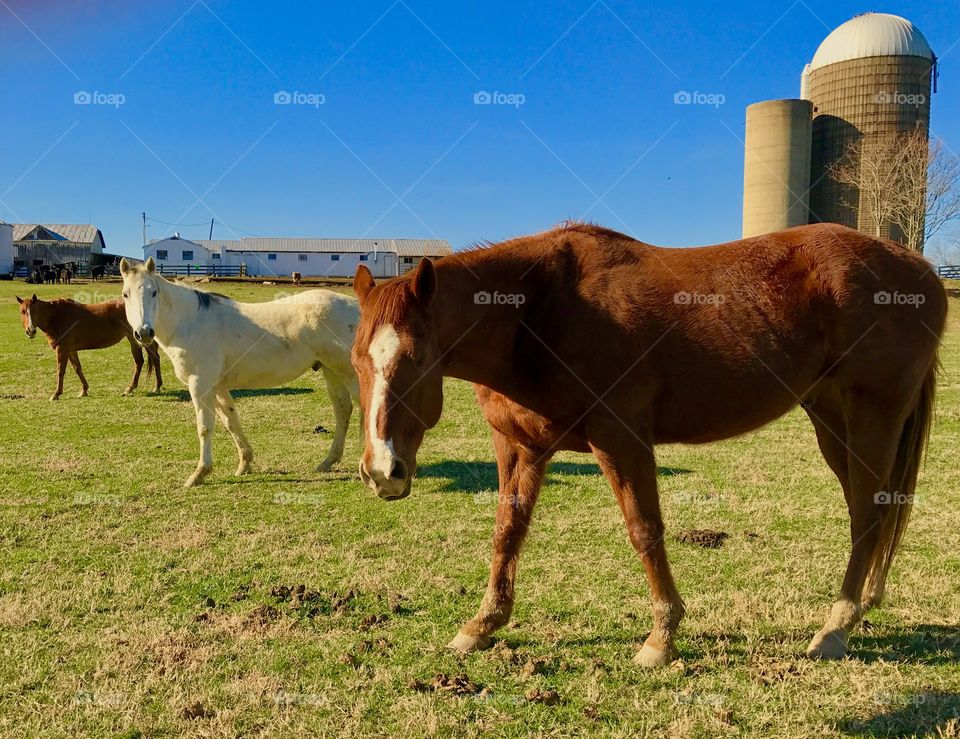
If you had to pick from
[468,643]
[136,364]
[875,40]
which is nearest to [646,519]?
[468,643]

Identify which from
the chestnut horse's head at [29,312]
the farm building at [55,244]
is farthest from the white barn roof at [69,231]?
the chestnut horse's head at [29,312]

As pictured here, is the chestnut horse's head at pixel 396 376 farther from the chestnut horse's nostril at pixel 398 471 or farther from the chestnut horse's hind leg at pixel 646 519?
the chestnut horse's hind leg at pixel 646 519

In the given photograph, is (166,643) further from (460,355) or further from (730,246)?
(730,246)

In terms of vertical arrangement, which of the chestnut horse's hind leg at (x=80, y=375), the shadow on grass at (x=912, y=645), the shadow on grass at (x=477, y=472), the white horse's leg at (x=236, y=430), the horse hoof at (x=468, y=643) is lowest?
the horse hoof at (x=468, y=643)

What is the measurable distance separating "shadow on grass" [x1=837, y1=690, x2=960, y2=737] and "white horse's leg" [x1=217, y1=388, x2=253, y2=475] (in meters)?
6.21

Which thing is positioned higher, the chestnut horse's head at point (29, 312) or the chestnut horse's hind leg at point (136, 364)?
the chestnut horse's head at point (29, 312)

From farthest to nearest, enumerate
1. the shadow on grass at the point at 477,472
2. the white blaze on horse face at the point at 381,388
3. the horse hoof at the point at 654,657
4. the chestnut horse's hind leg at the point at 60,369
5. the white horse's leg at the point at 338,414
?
the chestnut horse's hind leg at the point at 60,369 < the white horse's leg at the point at 338,414 < the shadow on grass at the point at 477,472 < the horse hoof at the point at 654,657 < the white blaze on horse face at the point at 381,388

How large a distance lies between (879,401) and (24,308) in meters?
15.2

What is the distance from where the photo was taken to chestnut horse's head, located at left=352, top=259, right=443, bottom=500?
2705 mm

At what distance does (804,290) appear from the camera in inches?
140

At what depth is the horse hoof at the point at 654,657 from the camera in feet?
10.9

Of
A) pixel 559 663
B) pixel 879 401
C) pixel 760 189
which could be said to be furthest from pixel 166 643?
pixel 760 189

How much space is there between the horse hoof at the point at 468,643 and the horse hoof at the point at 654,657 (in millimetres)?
796

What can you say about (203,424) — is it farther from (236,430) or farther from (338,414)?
(338,414)
